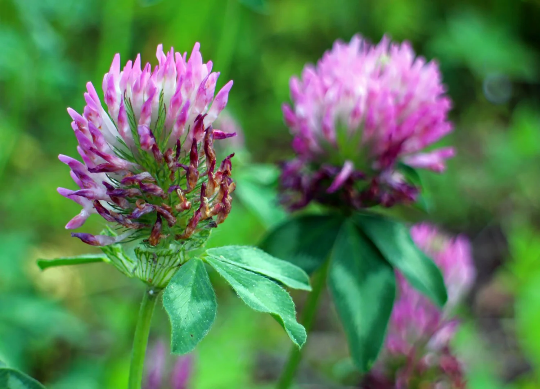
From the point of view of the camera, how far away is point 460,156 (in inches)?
142

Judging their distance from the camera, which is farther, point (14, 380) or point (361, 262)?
point (361, 262)

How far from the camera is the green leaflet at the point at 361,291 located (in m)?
0.85

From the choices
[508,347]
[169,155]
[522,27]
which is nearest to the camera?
[169,155]

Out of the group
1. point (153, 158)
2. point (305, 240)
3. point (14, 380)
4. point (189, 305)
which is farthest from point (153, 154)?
point (305, 240)

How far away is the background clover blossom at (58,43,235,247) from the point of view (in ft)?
2.00

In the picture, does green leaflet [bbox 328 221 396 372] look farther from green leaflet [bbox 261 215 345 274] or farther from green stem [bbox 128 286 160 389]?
green stem [bbox 128 286 160 389]

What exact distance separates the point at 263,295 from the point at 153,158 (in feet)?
0.65

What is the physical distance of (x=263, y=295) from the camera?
0.62 metres

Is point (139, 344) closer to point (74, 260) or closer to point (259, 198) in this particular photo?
point (74, 260)

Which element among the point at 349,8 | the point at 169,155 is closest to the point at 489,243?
the point at 349,8

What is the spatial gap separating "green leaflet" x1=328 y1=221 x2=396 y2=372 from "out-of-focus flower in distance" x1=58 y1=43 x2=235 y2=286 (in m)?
0.34

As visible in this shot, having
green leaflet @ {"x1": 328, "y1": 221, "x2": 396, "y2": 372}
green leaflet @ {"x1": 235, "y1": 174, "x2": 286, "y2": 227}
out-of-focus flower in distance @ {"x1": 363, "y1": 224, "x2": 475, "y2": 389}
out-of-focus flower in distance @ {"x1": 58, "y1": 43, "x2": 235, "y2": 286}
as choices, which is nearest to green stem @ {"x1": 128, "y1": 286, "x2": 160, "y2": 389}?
out-of-focus flower in distance @ {"x1": 58, "y1": 43, "x2": 235, "y2": 286}

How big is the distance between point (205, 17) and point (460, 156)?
182cm

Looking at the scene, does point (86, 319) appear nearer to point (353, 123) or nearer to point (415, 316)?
point (415, 316)
